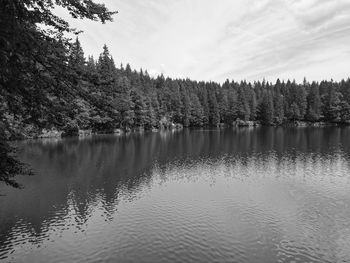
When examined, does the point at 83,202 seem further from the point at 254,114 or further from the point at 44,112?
the point at 254,114

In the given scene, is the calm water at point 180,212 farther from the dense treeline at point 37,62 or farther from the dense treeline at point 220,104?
the dense treeline at point 220,104

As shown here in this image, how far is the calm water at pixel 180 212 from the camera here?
1980 cm

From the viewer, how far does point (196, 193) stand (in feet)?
109

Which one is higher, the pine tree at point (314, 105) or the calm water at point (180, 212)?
the pine tree at point (314, 105)

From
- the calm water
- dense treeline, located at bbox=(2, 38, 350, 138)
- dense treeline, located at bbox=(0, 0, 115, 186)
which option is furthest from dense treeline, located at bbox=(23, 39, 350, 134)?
dense treeline, located at bbox=(0, 0, 115, 186)

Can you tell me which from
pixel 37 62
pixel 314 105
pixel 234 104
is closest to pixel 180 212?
pixel 37 62

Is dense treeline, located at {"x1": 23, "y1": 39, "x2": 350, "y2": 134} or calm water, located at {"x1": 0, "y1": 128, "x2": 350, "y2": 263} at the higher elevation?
dense treeline, located at {"x1": 23, "y1": 39, "x2": 350, "y2": 134}

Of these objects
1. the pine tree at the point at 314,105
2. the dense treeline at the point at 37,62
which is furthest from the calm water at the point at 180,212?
the pine tree at the point at 314,105

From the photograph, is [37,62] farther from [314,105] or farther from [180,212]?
[314,105]

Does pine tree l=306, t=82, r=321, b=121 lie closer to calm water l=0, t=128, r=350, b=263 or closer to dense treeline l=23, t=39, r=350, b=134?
dense treeline l=23, t=39, r=350, b=134

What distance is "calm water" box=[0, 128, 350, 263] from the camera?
19.8 metres

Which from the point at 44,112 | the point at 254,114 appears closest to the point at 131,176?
the point at 44,112

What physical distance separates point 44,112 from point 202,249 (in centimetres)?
1375

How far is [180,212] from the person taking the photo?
88.9 ft
